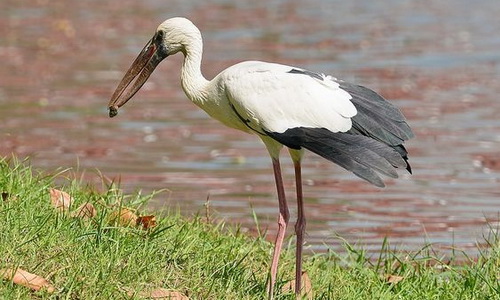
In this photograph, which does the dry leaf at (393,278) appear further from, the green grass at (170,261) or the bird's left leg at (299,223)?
the bird's left leg at (299,223)

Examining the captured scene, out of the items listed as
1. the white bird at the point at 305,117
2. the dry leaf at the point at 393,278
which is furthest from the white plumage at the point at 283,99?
the dry leaf at the point at 393,278

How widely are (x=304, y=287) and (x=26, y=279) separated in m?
1.54

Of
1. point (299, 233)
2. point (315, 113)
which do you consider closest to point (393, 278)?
point (299, 233)

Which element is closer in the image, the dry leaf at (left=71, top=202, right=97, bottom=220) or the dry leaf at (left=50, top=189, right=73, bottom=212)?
the dry leaf at (left=71, top=202, right=97, bottom=220)

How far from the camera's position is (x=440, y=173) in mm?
10000

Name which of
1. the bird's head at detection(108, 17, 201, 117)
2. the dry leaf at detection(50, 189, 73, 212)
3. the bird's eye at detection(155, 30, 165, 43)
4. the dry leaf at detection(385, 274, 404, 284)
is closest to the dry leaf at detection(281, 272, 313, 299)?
the dry leaf at detection(385, 274, 404, 284)

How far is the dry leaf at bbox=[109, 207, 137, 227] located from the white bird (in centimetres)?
71

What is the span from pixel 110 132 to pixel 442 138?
309 centimetres

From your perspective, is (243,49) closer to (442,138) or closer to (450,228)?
(442,138)

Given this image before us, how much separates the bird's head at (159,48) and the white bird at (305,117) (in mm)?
273

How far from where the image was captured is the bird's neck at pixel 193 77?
6.61 metres

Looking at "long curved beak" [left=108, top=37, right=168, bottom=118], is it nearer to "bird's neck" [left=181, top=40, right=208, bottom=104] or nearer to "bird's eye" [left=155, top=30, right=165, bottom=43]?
"bird's eye" [left=155, top=30, right=165, bottom=43]

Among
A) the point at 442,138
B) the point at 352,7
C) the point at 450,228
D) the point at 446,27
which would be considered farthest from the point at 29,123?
the point at 352,7

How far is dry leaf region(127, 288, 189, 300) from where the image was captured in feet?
18.2
